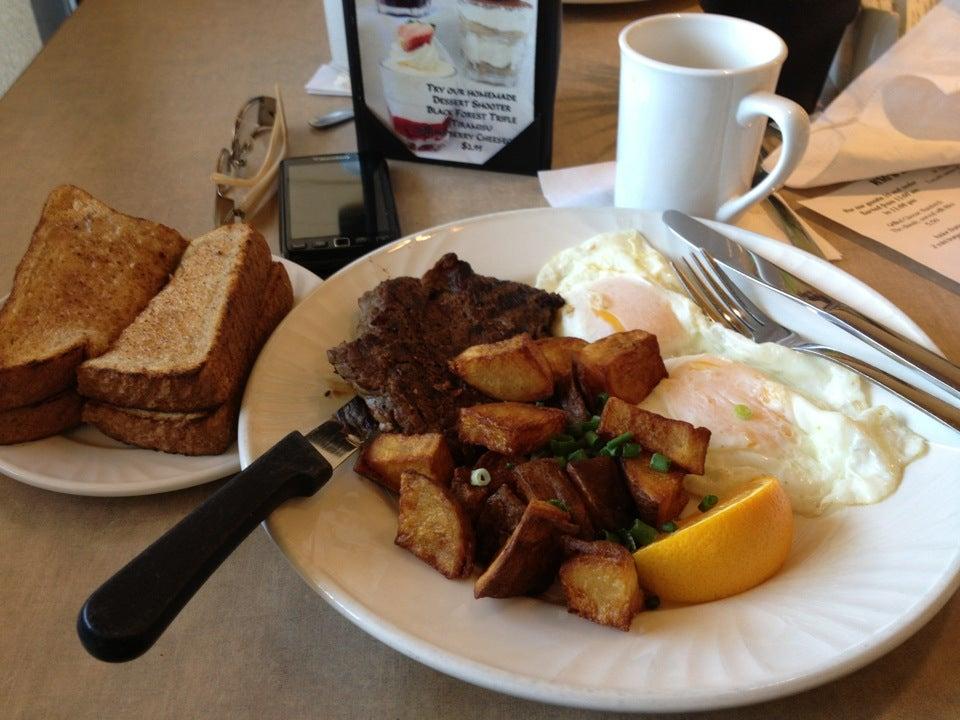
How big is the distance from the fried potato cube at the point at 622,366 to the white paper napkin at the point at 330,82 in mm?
1438

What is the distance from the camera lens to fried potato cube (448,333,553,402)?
124cm

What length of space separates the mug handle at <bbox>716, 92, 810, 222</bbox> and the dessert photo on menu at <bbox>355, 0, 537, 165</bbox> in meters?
0.52

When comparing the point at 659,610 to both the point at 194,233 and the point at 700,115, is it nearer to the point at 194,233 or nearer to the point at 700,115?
the point at 700,115

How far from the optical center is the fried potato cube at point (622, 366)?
1247mm

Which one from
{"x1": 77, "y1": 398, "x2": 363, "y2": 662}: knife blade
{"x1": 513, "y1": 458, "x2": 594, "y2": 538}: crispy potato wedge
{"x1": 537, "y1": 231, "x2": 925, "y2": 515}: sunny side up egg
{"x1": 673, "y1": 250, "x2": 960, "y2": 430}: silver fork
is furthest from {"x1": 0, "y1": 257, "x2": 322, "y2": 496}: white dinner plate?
{"x1": 673, "y1": 250, "x2": 960, "y2": 430}: silver fork

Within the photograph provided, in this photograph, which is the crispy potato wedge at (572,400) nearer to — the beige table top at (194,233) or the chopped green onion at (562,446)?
the chopped green onion at (562,446)

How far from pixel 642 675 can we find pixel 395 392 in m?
0.54

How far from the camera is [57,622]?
108cm

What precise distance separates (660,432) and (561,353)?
242mm

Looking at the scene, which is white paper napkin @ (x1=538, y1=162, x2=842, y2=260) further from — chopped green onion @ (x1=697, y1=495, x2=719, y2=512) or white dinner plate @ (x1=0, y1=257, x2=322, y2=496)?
white dinner plate @ (x1=0, y1=257, x2=322, y2=496)

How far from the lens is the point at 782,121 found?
1.50 meters

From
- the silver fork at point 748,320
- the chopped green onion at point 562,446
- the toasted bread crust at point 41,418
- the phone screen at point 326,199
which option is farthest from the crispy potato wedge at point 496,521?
the phone screen at point 326,199

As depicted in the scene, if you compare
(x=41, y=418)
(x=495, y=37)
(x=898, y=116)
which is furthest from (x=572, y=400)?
(x=898, y=116)

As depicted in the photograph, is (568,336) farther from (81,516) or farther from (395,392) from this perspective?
(81,516)
